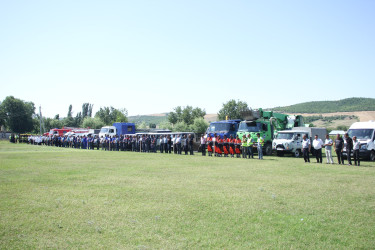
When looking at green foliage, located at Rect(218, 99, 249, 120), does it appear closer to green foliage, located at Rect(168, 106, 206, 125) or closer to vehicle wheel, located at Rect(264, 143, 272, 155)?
green foliage, located at Rect(168, 106, 206, 125)

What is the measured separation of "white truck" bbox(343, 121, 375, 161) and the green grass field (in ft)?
32.6

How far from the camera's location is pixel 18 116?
9200 centimetres

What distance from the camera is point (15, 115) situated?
91.8m

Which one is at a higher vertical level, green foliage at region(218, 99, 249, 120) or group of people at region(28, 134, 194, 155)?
green foliage at region(218, 99, 249, 120)

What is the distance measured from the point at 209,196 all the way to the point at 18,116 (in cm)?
9719

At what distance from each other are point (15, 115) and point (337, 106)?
122 metres

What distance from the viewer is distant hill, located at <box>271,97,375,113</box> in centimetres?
12378

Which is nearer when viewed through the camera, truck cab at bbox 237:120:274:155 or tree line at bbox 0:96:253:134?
truck cab at bbox 237:120:274:155

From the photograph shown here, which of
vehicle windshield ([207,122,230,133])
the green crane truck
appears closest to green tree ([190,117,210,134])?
vehicle windshield ([207,122,230,133])

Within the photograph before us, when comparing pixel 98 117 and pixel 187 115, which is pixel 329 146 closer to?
pixel 187 115

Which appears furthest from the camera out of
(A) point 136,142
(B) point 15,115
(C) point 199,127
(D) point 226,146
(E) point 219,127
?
(B) point 15,115

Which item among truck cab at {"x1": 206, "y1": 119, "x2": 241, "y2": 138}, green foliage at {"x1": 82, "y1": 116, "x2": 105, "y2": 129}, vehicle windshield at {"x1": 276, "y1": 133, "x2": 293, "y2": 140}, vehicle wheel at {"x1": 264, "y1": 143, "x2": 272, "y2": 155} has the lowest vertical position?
vehicle wheel at {"x1": 264, "y1": 143, "x2": 272, "y2": 155}

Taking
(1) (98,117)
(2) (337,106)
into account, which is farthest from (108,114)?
(2) (337,106)

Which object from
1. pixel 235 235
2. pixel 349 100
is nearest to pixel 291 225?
pixel 235 235
